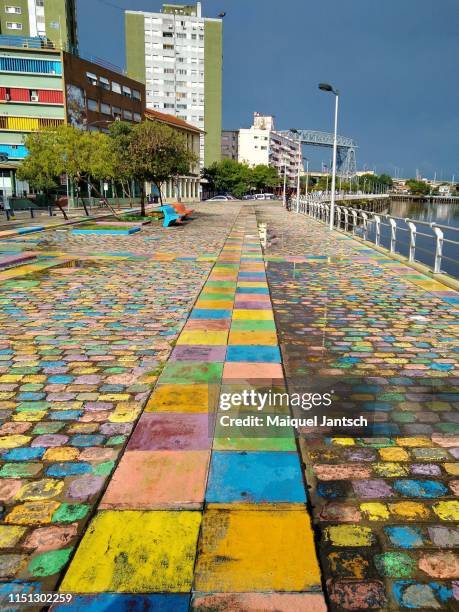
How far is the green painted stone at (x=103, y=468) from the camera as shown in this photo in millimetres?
3078

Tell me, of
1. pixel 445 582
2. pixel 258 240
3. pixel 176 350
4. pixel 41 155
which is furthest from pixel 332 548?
pixel 41 155

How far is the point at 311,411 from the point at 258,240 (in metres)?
15.2

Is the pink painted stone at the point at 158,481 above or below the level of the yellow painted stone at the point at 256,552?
above

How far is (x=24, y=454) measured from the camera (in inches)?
131

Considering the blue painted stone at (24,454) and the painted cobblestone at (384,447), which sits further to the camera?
the blue painted stone at (24,454)

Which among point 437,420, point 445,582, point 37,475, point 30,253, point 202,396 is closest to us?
point 445,582

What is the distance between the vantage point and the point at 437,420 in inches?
151

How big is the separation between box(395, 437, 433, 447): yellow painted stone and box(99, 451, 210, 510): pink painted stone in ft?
4.40

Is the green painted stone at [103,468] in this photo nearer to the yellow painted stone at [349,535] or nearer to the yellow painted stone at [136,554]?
the yellow painted stone at [136,554]

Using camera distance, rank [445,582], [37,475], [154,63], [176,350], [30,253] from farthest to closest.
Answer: [154,63]
[30,253]
[176,350]
[37,475]
[445,582]

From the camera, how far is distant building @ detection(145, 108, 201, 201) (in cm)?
6824

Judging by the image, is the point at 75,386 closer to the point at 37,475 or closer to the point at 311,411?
the point at 37,475

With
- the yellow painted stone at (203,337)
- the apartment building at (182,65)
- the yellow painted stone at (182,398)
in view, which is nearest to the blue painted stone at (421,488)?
the yellow painted stone at (182,398)

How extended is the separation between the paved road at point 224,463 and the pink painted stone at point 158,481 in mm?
12
